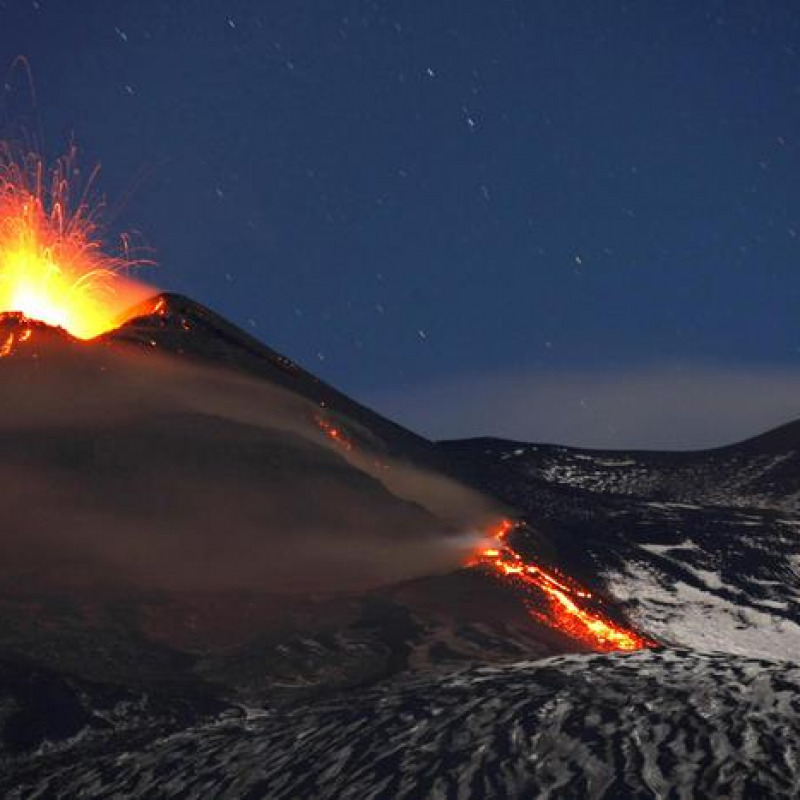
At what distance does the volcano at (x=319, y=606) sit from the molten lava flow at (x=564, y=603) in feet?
0.29

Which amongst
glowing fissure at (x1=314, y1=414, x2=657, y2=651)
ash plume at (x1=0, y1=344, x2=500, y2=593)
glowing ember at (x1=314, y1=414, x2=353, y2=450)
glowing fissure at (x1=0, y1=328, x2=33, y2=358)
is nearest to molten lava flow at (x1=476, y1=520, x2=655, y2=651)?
glowing fissure at (x1=314, y1=414, x2=657, y2=651)

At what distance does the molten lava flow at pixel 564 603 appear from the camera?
1516 centimetres

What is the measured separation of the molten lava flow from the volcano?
88mm

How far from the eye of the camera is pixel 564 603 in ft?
54.3

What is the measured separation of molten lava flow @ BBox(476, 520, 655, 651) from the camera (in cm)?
1516

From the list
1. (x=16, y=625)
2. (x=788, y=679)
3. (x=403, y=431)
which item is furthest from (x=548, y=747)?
(x=403, y=431)

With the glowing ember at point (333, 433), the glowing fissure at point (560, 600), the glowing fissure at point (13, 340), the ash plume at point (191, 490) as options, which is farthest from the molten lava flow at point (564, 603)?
the glowing fissure at point (13, 340)

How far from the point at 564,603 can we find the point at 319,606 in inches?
177

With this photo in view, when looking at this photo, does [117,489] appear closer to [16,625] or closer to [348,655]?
[16,625]

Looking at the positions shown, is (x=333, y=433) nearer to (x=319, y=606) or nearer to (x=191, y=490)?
(x=191, y=490)

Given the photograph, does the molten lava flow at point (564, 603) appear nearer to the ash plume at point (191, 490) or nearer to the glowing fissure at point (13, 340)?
the ash plume at point (191, 490)

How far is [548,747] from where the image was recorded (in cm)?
748

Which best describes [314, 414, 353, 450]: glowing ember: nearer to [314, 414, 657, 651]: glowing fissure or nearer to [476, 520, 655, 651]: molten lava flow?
[314, 414, 657, 651]: glowing fissure

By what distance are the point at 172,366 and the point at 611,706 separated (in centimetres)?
1501
